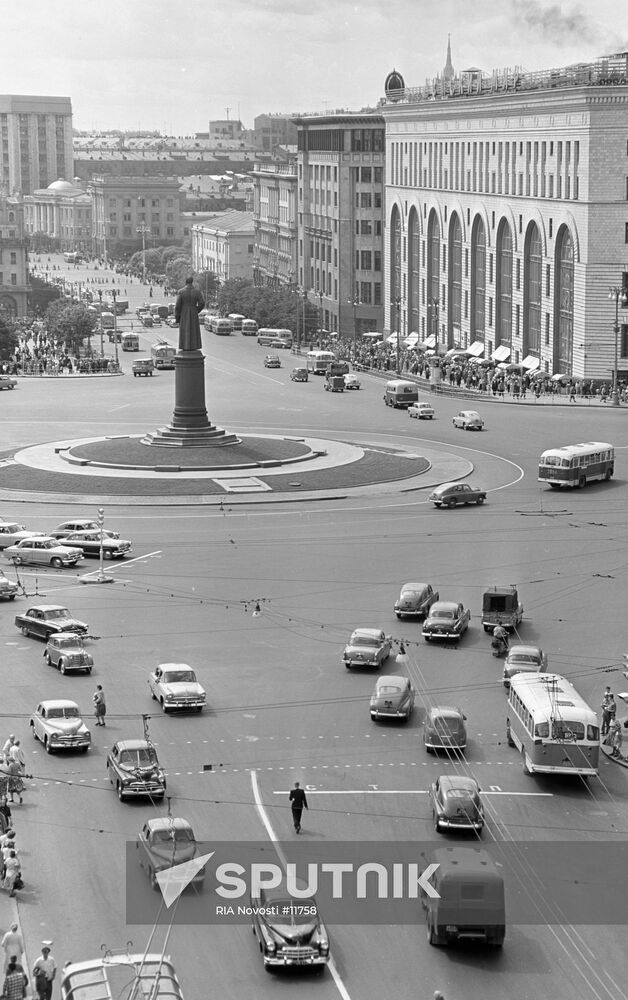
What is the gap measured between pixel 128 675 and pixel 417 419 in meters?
67.5

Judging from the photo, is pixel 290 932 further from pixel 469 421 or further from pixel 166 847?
pixel 469 421

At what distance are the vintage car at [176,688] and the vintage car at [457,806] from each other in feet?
36.6

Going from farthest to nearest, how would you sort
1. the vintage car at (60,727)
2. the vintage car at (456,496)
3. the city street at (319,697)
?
the vintage car at (456,496) < the vintage car at (60,727) < the city street at (319,697)

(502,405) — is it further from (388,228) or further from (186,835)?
(186,835)

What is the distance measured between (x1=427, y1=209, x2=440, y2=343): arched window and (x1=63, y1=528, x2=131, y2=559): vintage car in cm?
10264

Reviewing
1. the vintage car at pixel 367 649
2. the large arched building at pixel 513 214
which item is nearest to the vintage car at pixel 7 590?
the vintage car at pixel 367 649

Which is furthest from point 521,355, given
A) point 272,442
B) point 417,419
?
point 272,442

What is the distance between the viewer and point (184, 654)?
57688mm

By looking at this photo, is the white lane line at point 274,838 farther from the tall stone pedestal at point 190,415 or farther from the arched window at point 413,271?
the arched window at point 413,271

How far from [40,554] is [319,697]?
2432 cm

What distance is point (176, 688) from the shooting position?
5122 cm

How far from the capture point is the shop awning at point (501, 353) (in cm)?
14900

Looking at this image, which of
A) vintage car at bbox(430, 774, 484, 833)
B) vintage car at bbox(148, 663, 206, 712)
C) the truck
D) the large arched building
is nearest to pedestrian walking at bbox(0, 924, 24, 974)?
vintage car at bbox(430, 774, 484, 833)

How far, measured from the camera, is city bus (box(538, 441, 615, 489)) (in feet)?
292
